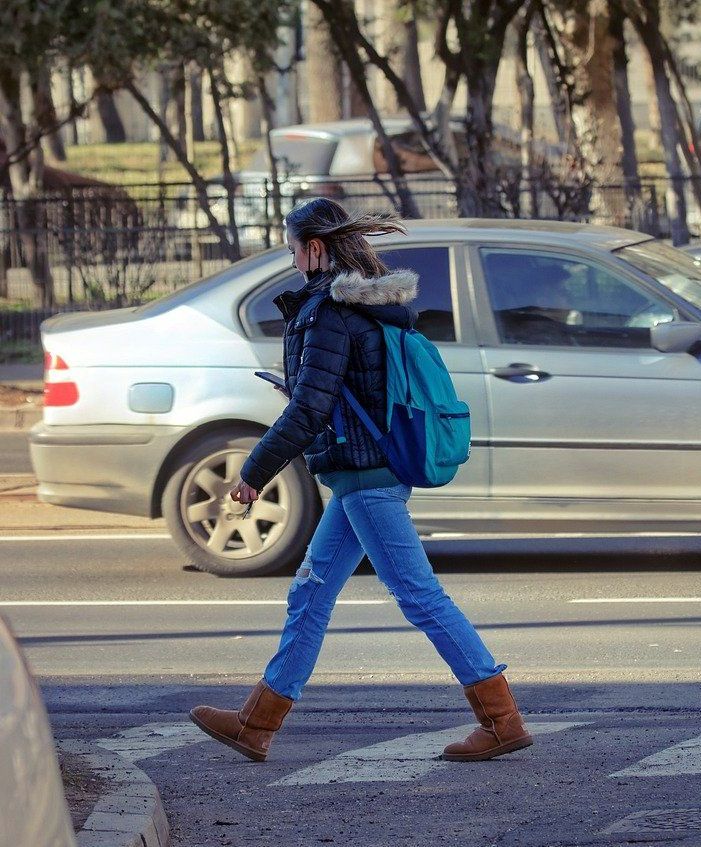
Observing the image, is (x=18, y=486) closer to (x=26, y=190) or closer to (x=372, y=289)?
(x=372, y=289)

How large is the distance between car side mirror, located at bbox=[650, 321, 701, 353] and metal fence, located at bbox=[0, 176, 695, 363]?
10260 mm

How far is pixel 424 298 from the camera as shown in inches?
307

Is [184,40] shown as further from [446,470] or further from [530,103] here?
[446,470]

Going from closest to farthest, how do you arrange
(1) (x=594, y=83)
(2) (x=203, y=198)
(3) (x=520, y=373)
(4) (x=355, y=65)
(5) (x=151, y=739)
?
(5) (x=151, y=739), (3) (x=520, y=373), (2) (x=203, y=198), (4) (x=355, y=65), (1) (x=594, y=83)

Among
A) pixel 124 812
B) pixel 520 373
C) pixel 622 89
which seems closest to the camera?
pixel 124 812

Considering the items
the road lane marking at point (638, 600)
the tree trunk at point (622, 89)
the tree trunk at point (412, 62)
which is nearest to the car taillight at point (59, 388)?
the road lane marking at point (638, 600)

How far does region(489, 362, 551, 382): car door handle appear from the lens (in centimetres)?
754

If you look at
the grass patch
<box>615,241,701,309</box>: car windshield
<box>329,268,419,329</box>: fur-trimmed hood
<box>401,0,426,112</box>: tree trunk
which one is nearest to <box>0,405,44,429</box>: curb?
<box>615,241,701,309</box>: car windshield

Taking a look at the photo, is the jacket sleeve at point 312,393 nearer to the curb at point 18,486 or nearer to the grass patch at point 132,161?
the curb at point 18,486

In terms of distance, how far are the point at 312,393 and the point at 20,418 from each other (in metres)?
8.77

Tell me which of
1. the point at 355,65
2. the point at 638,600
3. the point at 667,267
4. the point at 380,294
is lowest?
the point at 638,600

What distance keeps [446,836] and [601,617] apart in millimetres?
2922

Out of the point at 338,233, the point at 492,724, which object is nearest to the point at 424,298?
the point at 338,233

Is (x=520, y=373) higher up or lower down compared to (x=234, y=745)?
higher up
